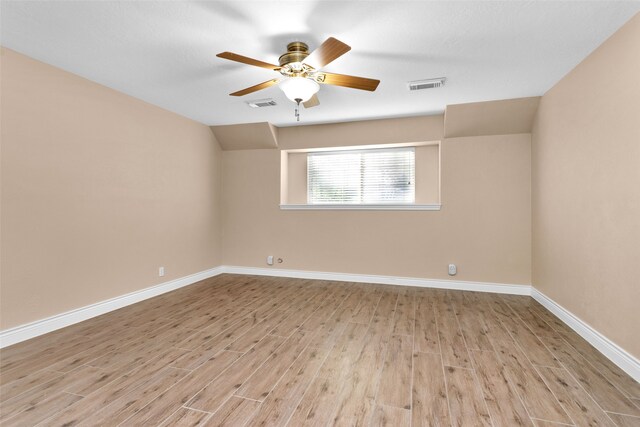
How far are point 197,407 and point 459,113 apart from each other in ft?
13.6

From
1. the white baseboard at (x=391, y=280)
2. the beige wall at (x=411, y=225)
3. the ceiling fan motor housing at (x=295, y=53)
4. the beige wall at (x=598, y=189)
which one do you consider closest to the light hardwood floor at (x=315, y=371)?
the beige wall at (x=598, y=189)

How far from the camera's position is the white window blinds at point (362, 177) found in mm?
4855

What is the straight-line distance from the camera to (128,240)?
12.0ft

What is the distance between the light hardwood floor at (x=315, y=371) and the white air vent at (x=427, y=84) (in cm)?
246

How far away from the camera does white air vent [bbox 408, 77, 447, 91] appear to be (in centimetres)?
319

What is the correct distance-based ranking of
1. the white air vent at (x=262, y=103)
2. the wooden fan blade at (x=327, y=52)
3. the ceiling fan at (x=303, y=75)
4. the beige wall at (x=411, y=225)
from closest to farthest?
the wooden fan blade at (x=327, y=52) < the ceiling fan at (x=303, y=75) < the white air vent at (x=262, y=103) < the beige wall at (x=411, y=225)

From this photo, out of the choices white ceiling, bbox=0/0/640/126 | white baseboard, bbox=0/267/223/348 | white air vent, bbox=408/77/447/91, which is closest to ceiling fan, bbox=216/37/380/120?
white ceiling, bbox=0/0/640/126

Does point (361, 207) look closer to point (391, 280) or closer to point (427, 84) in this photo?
point (391, 280)

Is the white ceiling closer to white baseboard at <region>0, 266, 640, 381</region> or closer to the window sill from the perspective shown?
the window sill

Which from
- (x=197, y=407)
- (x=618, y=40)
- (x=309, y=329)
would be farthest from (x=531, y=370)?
(x=618, y=40)

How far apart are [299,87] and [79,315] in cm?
310

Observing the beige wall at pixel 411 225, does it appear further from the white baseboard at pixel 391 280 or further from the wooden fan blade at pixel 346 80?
the wooden fan blade at pixel 346 80

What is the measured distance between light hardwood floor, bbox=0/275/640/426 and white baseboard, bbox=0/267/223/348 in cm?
10

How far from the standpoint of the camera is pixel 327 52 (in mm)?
2053
